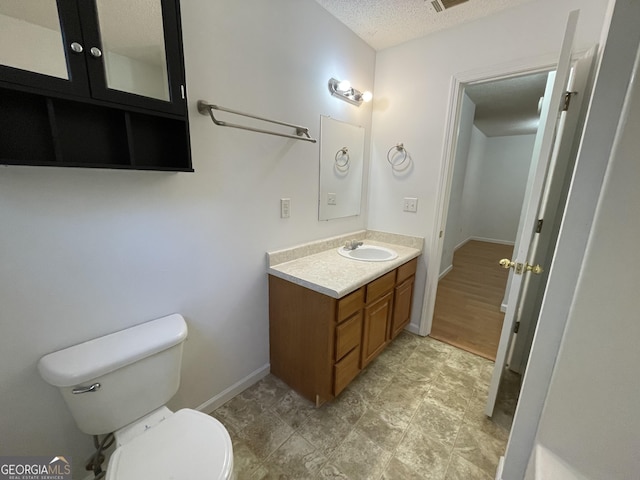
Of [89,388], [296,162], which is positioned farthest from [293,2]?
[89,388]

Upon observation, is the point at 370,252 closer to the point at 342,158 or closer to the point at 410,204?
the point at 410,204

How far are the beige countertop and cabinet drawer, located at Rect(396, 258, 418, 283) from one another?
0.20ft

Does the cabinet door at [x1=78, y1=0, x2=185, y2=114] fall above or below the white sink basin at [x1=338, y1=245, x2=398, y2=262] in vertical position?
above

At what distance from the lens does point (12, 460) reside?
3.10ft

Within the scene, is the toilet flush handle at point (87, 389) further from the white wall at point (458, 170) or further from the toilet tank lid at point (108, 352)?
the white wall at point (458, 170)

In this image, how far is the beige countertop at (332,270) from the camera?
1438 millimetres

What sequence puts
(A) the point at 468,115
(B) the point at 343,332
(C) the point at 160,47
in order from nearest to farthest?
(C) the point at 160,47, (B) the point at 343,332, (A) the point at 468,115

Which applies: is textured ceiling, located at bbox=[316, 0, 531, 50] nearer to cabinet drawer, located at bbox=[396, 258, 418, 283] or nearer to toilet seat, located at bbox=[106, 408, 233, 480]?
cabinet drawer, located at bbox=[396, 258, 418, 283]

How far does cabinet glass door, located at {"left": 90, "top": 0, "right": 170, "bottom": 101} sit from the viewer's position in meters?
0.91

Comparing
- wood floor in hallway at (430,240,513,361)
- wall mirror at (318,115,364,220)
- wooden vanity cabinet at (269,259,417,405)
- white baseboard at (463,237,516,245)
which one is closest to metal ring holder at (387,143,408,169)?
wall mirror at (318,115,364,220)

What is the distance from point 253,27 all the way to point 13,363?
71.7 inches

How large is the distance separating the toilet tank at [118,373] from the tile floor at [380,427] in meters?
0.59

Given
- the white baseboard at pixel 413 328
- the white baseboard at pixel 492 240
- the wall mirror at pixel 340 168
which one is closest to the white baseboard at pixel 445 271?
the white baseboard at pixel 413 328

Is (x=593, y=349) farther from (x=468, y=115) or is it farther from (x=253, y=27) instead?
(x=468, y=115)
